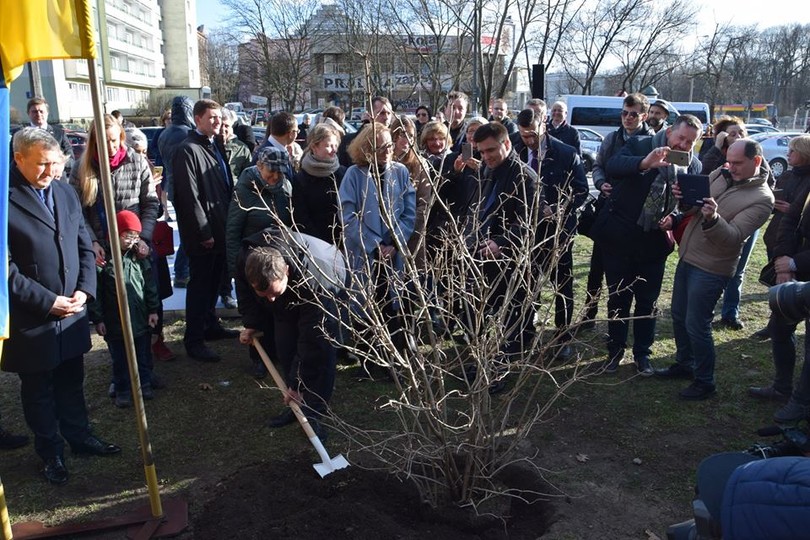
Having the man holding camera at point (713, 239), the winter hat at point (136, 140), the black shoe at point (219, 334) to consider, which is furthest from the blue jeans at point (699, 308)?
the winter hat at point (136, 140)

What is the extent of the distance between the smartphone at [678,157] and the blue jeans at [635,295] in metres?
0.76

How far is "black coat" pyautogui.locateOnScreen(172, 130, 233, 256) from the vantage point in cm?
480

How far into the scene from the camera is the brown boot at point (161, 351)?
511 centimetres

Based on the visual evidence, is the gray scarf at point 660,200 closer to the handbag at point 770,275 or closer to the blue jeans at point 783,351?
the handbag at point 770,275

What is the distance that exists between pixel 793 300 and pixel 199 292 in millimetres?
4079

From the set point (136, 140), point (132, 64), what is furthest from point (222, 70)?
point (136, 140)

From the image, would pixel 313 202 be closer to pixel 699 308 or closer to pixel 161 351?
pixel 161 351

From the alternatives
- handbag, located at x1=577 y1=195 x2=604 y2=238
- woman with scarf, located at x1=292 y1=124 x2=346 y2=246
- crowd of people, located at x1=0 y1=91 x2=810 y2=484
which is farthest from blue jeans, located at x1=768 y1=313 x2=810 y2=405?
woman with scarf, located at x1=292 y1=124 x2=346 y2=246

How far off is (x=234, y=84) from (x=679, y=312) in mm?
57455

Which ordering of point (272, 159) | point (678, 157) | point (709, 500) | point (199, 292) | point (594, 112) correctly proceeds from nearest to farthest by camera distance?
point (709, 500)
point (678, 157)
point (272, 159)
point (199, 292)
point (594, 112)

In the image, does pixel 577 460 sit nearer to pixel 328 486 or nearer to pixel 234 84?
pixel 328 486

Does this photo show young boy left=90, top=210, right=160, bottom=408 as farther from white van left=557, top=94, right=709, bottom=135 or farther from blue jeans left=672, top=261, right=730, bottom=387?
white van left=557, top=94, right=709, bottom=135

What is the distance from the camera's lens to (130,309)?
4.24 meters

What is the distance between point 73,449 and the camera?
3717mm
